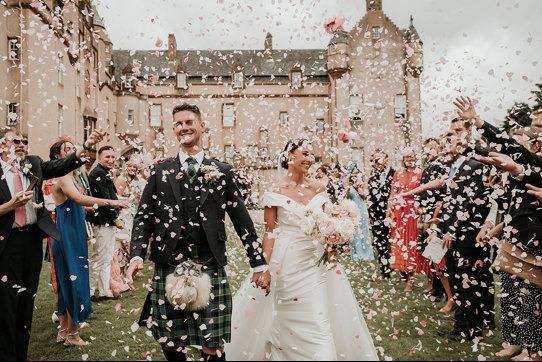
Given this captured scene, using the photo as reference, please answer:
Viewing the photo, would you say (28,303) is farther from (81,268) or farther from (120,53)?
(120,53)

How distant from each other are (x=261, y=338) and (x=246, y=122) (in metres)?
44.2

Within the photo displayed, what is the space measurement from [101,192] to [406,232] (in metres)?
6.41

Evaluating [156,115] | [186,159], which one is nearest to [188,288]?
[186,159]

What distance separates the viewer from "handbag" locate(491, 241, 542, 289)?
4.99m

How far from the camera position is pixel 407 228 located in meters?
9.26

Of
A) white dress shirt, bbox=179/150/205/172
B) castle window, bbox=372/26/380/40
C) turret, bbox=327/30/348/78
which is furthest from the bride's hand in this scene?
castle window, bbox=372/26/380/40

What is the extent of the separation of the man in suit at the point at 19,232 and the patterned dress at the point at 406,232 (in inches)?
269

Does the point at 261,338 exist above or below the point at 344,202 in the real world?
below

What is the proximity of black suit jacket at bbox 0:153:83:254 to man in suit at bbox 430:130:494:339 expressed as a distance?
17.5 feet

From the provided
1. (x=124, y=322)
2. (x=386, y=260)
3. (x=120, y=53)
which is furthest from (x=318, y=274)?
(x=120, y=53)

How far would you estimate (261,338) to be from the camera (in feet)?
16.9

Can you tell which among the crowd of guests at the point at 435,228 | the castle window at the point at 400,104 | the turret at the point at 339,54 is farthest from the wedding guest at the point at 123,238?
the castle window at the point at 400,104

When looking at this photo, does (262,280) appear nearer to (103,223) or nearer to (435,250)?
(435,250)

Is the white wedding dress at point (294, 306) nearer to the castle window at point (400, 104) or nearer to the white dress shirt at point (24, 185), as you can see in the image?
the white dress shirt at point (24, 185)
